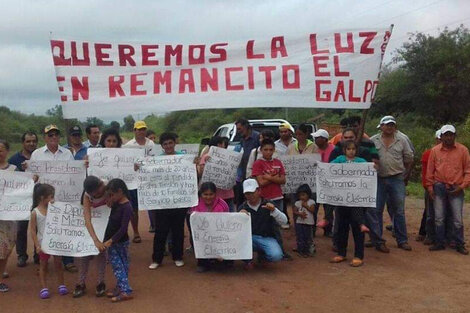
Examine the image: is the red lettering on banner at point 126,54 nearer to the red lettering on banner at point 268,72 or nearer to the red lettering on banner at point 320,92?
the red lettering on banner at point 268,72

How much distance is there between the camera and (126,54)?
676 cm

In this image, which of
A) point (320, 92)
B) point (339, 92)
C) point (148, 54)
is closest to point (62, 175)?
point (148, 54)

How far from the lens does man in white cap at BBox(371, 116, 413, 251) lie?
7094mm

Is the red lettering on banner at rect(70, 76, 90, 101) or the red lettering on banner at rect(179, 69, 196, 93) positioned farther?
the red lettering on banner at rect(179, 69, 196, 93)

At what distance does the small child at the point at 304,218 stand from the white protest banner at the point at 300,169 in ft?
1.00

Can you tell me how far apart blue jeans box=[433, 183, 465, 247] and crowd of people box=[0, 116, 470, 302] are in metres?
0.01

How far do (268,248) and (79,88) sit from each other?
3174 mm

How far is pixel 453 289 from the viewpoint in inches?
218

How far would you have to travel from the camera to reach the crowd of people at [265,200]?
5.48 m

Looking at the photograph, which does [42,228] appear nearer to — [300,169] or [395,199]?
[300,169]

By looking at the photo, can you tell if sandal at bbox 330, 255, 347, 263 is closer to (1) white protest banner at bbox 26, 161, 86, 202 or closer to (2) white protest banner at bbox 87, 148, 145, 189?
(2) white protest banner at bbox 87, 148, 145, 189

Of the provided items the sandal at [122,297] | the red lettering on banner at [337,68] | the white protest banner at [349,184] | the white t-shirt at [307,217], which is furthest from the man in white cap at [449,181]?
the sandal at [122,297]

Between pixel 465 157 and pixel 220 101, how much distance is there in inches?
137

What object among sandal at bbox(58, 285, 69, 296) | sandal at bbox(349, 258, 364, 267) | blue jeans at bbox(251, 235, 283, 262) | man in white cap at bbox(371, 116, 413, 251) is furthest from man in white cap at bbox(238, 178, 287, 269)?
sandal at bbox(58, 285, 69, 296)
